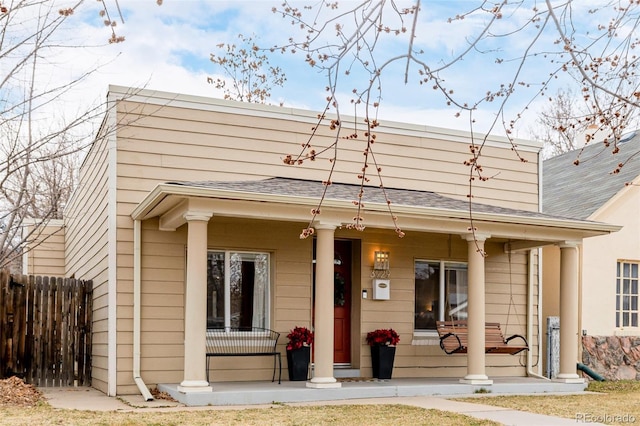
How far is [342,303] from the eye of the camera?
1275cm

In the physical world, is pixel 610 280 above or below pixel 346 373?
above

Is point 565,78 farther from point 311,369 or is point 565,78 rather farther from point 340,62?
point 311,369

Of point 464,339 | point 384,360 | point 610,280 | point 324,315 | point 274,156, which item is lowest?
point 384,360

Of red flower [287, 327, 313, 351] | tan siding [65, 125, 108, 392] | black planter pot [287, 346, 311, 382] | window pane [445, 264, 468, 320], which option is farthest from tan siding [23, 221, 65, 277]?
window pane [445, 264, 468, 320]

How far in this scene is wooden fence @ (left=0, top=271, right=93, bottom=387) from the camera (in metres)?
12.0

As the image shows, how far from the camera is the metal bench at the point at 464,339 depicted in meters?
12.3

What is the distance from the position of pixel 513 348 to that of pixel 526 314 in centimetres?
168

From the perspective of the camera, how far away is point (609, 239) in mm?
→ 15023

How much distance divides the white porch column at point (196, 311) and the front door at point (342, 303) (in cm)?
330

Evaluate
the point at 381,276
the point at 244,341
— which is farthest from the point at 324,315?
the point at 381,276

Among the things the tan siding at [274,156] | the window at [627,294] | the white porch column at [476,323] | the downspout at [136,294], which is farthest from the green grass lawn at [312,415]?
the window at [627,294]

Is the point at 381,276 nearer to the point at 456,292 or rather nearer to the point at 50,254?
the point at 456,292

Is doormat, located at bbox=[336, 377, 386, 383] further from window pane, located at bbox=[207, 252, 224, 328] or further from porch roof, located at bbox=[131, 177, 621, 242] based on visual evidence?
porch roof, located at bbox=[131, 177, 621, 242]

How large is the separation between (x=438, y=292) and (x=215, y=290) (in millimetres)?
3868
